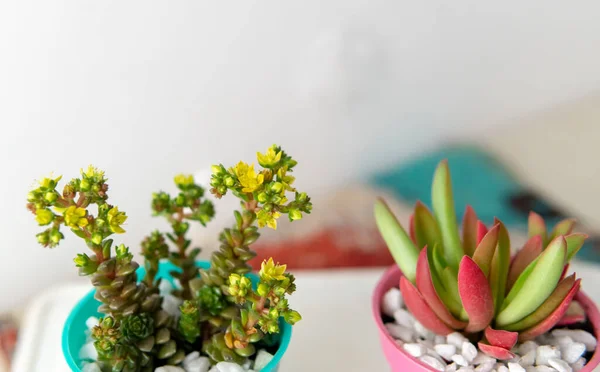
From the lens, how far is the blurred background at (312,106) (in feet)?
2.32

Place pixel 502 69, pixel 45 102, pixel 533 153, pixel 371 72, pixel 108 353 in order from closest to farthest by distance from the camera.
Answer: pixel 108 353 < pixel 45 102 < pixel 371 72 < pixel 502 69 < pixel 533 153

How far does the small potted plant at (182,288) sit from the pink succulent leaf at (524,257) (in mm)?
235

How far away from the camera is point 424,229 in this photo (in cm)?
64

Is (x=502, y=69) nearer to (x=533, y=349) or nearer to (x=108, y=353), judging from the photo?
(x=533, y=349)

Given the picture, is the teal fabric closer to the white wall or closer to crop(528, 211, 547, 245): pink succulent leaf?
the white wall

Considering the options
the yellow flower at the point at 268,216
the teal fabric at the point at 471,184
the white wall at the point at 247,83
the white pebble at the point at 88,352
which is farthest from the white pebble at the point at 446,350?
the teal fabric at the point at 471,184

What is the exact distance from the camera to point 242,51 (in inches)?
32.6

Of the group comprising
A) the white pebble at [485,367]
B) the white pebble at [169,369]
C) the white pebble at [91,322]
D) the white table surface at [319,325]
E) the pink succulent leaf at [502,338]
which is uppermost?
the pink succulent leaf at [502,338]

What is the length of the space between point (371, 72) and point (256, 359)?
57 centimetres

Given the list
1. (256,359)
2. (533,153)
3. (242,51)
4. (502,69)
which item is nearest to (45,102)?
(242,51)

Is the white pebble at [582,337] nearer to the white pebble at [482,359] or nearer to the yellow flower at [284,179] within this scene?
the white pebble at [482,359]

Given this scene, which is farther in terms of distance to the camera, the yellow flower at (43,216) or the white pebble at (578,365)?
the white pebble at (578,365)

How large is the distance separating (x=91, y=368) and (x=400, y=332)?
0.29 m

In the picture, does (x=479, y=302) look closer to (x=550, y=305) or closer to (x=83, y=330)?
(x=550, y=305)
